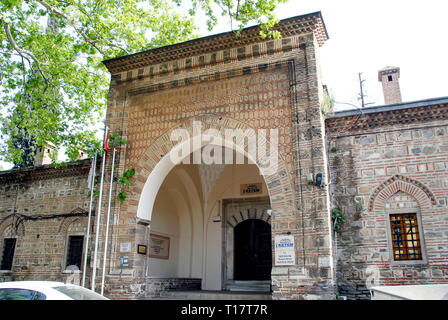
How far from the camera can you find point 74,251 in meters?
9.58

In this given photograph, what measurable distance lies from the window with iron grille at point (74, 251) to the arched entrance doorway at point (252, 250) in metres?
3.63

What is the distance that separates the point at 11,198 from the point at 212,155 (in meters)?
5.57

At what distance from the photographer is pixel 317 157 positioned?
6574 mm

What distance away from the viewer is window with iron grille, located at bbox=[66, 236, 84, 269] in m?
9.46

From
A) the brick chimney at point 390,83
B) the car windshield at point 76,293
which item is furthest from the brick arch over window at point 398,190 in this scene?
the car windshield at point 76,293

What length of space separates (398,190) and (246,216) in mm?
3725

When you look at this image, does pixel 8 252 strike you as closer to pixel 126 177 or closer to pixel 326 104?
pixel 126 177

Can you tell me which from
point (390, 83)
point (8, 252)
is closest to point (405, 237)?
point (390, 83)

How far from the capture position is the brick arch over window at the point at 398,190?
6.80m
